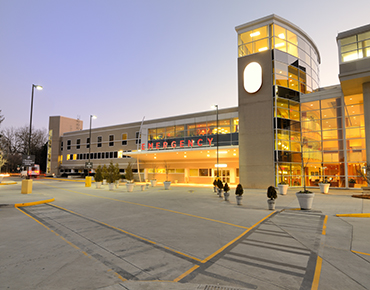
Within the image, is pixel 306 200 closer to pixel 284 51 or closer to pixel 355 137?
pixel 355 137

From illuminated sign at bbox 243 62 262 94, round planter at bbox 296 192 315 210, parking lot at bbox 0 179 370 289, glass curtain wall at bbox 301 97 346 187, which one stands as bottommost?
parking lot at bbox 0 179 370 289

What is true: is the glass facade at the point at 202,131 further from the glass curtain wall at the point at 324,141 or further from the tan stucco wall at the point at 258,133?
the glass curtain wall at the point at 324,141

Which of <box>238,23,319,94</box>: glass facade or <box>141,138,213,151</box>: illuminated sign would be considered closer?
<box>238,23,319,94</box>: glass facade

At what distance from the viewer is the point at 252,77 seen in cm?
3028

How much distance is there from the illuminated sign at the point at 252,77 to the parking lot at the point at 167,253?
21438mm

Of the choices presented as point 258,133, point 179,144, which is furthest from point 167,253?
point 179,144

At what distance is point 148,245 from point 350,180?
27.3 m

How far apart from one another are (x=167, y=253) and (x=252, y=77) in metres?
28.0

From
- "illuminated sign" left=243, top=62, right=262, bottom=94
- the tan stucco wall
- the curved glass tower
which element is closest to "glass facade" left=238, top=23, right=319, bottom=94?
the curved glass tower

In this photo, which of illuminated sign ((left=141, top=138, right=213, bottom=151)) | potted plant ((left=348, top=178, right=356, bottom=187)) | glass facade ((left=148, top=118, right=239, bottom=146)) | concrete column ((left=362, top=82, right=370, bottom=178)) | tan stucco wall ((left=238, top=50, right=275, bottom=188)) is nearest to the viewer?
concrete column ((left=362, top=82, right=370, bottom=178))

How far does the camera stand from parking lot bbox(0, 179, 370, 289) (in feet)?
15.7

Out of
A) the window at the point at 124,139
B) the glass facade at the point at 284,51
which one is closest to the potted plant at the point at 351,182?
the glass facade at the point at 284,51

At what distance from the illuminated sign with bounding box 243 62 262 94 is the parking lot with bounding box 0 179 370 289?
21.4 meters

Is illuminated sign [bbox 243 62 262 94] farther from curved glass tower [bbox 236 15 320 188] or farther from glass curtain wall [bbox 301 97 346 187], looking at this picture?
glass curtain wall [bbox 301 97 346 187]
